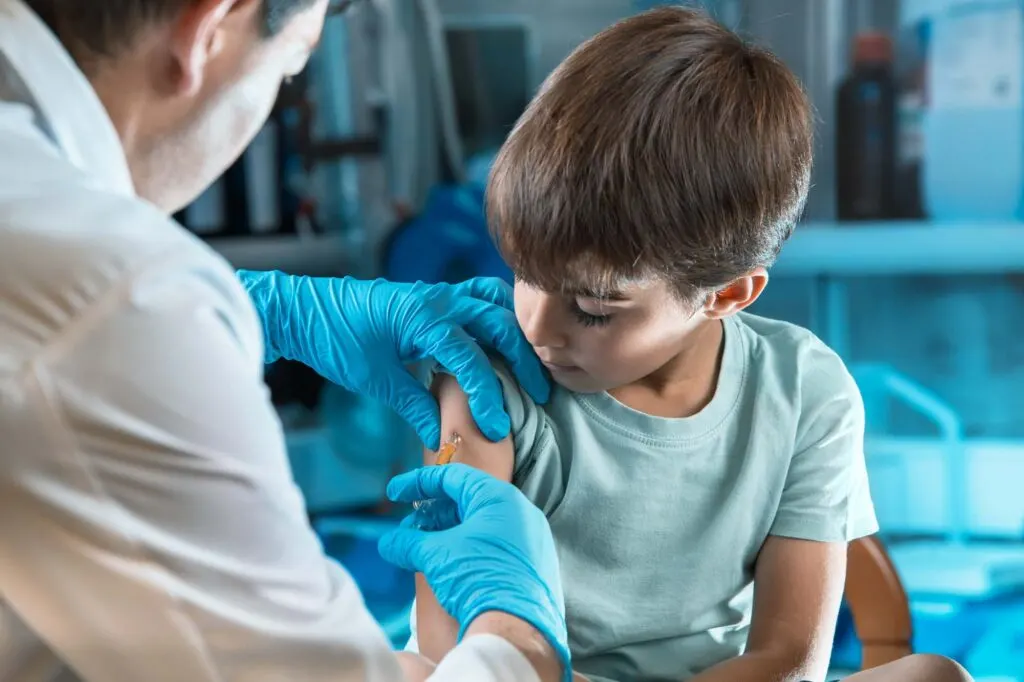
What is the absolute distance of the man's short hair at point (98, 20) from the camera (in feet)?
2.61

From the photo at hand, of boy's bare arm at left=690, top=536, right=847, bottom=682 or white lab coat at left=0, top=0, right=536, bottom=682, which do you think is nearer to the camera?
white lab coat at left=0, top=0, right=536, bottom=682

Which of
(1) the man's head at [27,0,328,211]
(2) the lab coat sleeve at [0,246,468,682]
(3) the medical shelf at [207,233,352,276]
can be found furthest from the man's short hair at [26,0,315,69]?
(3) the medical shelf at [207,233,352,276]

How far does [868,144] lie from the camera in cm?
294

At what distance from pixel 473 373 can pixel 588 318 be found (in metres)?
0.13

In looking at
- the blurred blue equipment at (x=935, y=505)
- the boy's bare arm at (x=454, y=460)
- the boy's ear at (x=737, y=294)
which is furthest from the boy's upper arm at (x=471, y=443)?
the blurred blue equipment at (x=935, y=505)

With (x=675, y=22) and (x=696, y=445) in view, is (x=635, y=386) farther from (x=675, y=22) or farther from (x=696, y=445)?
(x=675, y=22)

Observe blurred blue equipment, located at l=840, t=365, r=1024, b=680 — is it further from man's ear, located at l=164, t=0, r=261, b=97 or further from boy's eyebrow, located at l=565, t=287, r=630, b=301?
man's ear, located at l=164, t=0, r=261, b=97

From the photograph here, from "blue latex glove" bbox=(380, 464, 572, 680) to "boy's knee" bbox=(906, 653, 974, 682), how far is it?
1.03 feet

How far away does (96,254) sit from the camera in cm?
68

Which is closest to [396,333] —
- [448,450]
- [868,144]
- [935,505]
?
[448,450]

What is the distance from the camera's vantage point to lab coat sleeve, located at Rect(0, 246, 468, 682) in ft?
2.22

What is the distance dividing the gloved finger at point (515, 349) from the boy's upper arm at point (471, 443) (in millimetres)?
59

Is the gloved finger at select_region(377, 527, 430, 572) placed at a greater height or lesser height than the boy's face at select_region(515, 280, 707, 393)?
lesser

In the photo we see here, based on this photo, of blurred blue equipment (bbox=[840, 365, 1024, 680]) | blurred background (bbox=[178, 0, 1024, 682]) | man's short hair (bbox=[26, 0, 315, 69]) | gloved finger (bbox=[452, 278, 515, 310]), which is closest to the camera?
man's short hair (bbox=[26, 0, 315, 69])
